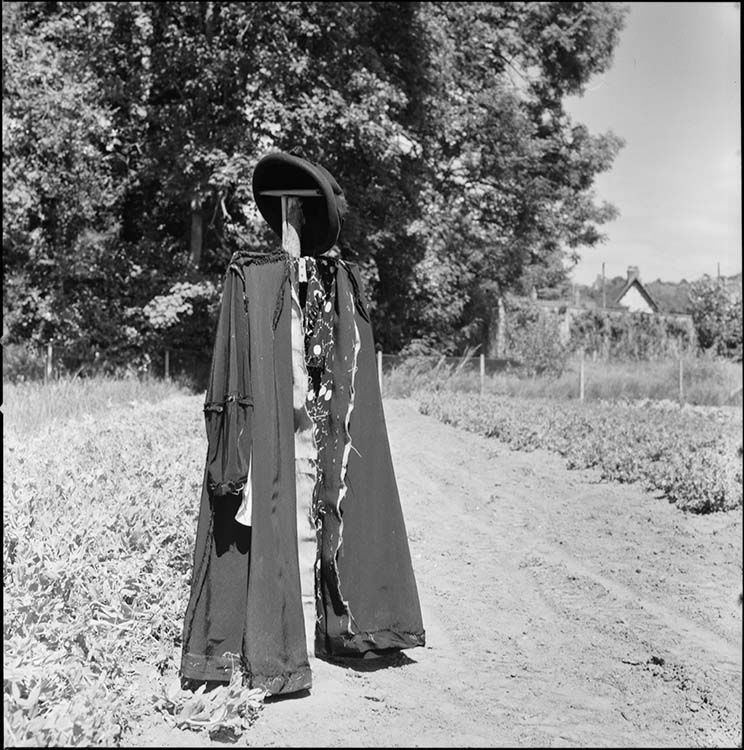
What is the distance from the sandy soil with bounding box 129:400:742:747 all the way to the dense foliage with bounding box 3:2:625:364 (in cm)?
995

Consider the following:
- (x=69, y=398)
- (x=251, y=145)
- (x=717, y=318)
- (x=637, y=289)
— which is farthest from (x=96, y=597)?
(x=637, y=289)

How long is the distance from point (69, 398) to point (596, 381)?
36.9 ft

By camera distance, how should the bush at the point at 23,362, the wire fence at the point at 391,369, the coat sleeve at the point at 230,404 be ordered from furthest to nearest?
the wire fence at the point at 391,369, the bush at the point at 23,362, the coat sleeve at the point at 230,404

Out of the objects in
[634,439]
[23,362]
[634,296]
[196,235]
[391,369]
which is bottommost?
[634,439]

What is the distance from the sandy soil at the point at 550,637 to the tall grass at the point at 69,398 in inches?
164

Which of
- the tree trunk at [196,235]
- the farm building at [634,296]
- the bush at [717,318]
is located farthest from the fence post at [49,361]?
the farm building at [634,296]

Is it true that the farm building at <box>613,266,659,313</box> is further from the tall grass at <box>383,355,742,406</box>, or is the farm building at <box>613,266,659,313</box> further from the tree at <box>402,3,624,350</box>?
the tall grass at <box>383,355,742,406</box>

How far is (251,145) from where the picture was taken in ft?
50.9

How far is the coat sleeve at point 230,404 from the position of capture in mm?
3244

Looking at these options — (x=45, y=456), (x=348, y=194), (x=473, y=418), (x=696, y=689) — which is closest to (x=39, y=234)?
(x=348, y=194)

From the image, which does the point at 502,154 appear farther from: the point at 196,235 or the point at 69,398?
the point at 69,398

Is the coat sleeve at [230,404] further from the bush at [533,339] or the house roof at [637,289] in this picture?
the house roof at [637,289]

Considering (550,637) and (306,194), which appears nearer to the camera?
(306,194)

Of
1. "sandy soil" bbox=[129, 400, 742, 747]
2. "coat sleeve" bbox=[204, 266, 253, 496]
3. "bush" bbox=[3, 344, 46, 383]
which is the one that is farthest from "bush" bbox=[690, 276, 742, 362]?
"coat sleeve" bbox=[204, 266, 253, 496]
